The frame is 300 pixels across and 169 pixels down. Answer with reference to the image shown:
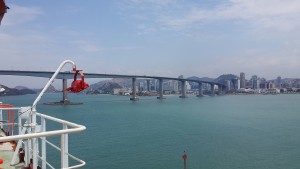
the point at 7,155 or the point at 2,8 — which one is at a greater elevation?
the point at 2,8

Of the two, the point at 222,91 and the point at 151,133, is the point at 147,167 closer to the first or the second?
the point at 151,133

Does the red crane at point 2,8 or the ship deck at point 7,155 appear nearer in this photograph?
the red crane at point 2,8

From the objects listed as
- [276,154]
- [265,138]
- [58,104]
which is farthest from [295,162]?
[58,104]

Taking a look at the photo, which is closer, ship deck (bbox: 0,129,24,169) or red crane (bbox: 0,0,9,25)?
red crane (bbox: 0,0,9,25)

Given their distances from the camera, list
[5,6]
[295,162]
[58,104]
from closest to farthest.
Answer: [5,6]
[295,162]
[58,104]

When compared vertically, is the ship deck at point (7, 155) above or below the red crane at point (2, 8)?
below

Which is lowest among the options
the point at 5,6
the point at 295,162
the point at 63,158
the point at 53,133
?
the point at 295,162

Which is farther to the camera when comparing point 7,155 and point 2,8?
point 7,155

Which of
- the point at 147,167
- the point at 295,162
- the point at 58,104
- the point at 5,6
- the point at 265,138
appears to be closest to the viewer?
the point at 5,6

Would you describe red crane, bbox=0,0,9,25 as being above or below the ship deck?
above

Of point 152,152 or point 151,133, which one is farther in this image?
point 151,133

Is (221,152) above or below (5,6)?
below
